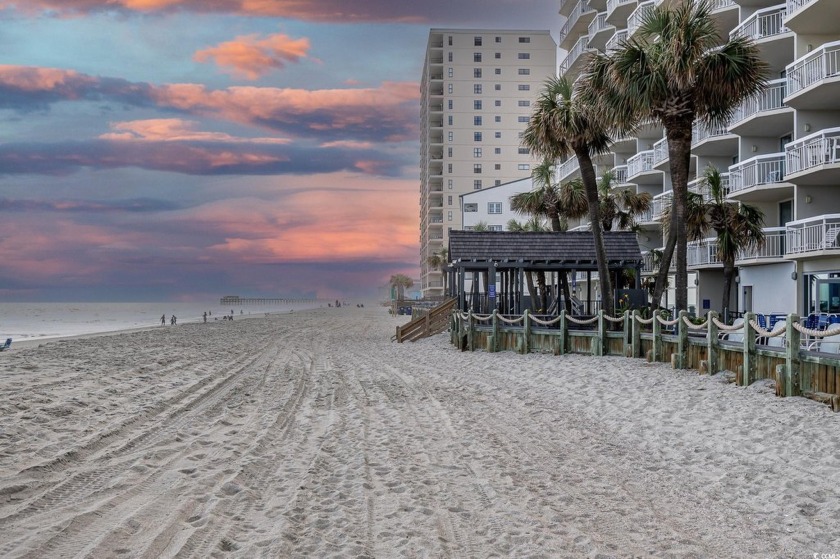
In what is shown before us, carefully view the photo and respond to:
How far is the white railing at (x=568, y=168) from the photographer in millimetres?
55897

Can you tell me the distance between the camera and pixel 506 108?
103812mm

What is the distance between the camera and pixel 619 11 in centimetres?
4712

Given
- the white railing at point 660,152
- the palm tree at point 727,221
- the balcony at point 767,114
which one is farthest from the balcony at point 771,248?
the white railing at point 660,152

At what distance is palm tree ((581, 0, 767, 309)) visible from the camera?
19.1 m

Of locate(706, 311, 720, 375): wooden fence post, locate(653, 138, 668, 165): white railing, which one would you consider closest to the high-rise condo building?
locate(653, 138, 668, 165): white railing

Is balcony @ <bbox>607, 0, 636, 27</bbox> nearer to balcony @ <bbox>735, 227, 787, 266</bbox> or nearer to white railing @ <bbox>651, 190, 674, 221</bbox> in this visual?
white railing @ <bbox>651, 190, 674, 221</bbox>

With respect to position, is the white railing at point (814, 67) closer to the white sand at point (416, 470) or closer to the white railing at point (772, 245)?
the white railing at point (772, 245)

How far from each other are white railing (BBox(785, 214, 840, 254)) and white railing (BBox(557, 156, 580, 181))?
2982 centimetres

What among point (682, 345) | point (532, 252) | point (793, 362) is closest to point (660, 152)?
point (532, 252)

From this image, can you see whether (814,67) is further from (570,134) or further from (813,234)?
(570,134)

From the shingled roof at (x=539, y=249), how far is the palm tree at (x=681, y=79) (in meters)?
7.63

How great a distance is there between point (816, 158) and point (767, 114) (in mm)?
5016

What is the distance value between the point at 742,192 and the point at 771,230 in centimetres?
201

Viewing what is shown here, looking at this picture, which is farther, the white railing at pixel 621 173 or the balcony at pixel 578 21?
the balcony at pixel 578 21
